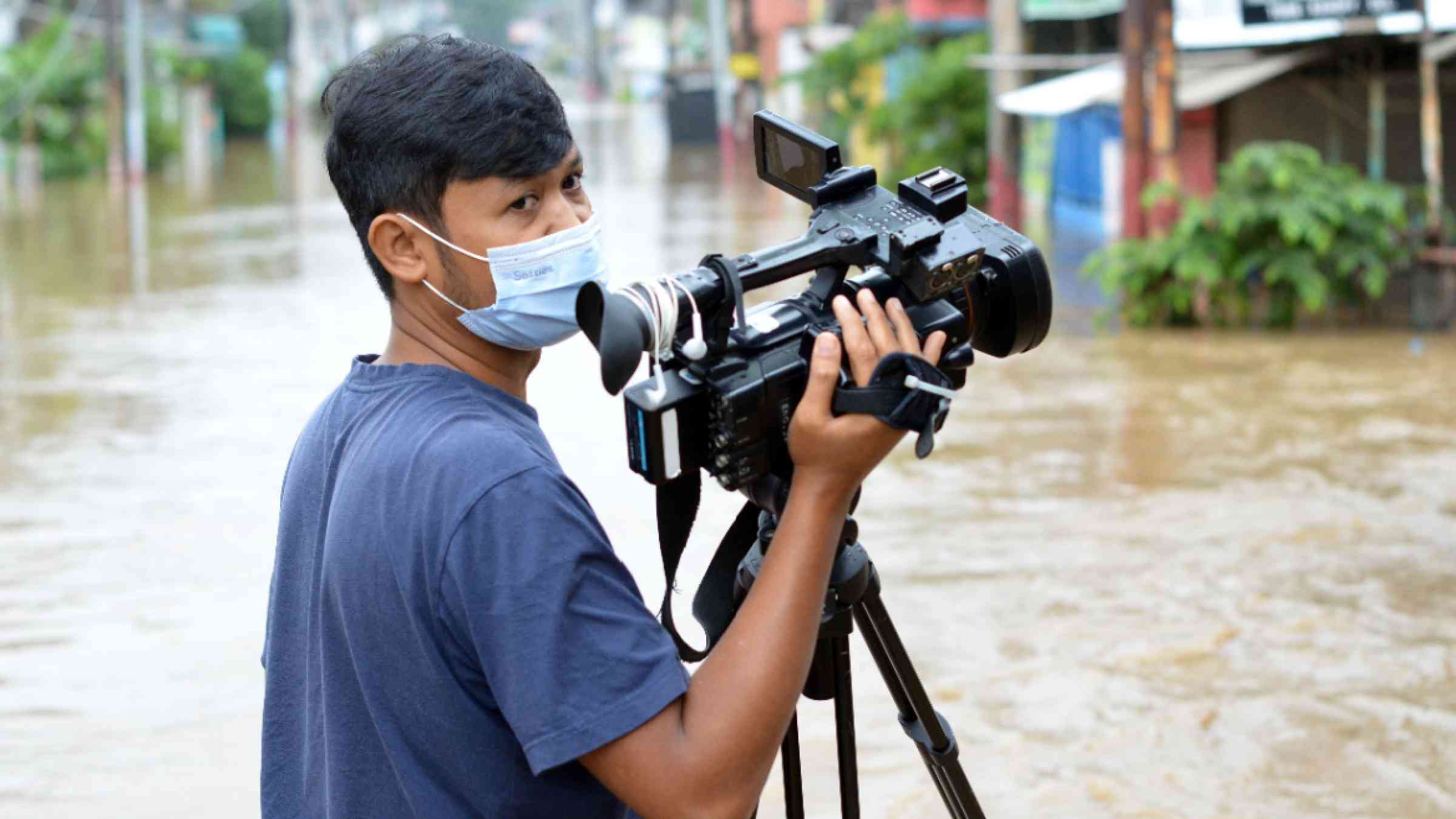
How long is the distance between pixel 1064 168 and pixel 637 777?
17.2 m

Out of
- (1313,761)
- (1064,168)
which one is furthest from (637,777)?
(1064,168)

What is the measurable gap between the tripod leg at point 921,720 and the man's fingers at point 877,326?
0.50 m

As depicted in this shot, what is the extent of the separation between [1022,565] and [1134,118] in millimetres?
6045

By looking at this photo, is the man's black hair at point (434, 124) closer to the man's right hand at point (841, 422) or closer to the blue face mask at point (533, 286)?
the blue face mask at point (533, 286)

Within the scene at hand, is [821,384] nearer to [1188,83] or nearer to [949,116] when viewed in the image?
[1188,83]

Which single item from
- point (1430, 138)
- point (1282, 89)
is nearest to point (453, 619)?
point (1430, 138)

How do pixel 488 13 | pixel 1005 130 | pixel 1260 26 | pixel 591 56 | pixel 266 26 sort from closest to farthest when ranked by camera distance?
pixel 1260 26 < pixel 1005 130 < pixel 266 26 < pixel 488 13 < pixel 591 56

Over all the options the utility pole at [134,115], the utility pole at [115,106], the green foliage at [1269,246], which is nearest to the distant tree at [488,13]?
the utility pole at [134,115]

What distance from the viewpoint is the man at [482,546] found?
1.52m

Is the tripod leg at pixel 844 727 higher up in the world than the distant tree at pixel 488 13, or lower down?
lower down

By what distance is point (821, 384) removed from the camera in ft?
5.18

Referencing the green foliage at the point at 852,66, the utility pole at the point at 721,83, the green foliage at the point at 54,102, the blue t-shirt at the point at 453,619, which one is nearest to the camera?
the blue t-shirt at the point at 453,619

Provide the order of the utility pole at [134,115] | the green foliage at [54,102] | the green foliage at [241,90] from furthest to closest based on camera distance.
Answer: the green foliage at [241,90] < the green foliage at [54,102] < the utility pole at [134,115]

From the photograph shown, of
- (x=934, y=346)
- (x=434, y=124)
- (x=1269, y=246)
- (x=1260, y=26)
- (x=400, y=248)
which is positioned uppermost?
(x=1260, y=26)
